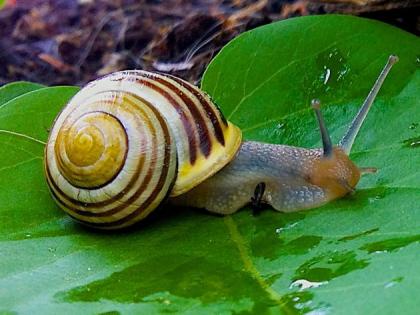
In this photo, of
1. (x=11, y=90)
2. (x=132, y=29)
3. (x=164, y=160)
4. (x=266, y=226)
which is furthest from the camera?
(x=132, y=29)

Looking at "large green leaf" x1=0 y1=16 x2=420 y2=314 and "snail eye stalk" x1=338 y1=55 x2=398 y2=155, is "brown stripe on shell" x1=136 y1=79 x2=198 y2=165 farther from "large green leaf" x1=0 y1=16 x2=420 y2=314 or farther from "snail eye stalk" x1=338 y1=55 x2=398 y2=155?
"snail eye stalk" x1=338 y1=55 x2=398 y2=155

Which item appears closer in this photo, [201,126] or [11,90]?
[201,126]

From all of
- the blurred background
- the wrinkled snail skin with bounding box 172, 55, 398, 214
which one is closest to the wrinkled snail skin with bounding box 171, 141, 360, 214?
the wrinkled snail skin with bounding box 172, 55, 398, 214

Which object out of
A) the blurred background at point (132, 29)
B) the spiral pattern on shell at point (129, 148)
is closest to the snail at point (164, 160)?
the spiral pattern on shell at point (129, 148)

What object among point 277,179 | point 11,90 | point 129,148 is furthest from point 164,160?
point 11,90

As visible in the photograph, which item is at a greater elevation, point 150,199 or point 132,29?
point 132,29

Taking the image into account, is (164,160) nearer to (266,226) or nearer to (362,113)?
(266,226)

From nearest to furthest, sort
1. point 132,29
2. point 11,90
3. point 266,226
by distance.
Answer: point 266,226, point 11,90, point 132,29

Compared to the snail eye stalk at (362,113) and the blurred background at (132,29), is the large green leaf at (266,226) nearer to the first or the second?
the snail eye stalk at (362,113)
